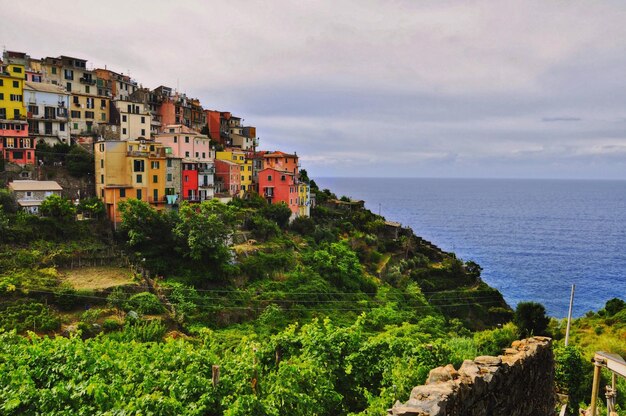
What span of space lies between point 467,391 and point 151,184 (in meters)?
45.5

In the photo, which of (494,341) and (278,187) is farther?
(278,187)

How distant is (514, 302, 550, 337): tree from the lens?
1668 inches

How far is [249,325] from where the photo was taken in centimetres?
3469

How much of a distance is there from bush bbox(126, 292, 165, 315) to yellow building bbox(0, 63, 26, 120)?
3341cm

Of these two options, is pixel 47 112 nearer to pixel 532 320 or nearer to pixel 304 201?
pixel 304 201

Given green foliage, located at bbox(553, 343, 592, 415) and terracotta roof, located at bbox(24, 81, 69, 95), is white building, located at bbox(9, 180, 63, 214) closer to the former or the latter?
terracotta roof, located at bbox(24, 81, 69, 95)

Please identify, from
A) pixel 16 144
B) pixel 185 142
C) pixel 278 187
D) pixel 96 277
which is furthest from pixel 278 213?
pixel 16 144

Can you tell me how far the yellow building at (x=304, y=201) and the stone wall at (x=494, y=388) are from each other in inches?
2055

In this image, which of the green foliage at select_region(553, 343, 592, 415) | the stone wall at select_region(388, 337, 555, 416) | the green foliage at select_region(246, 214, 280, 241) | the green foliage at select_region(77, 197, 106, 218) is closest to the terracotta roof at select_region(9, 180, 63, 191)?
the green foliage at select_region(77, 197, 106, 218)

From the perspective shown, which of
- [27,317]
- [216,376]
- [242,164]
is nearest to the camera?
[216,376]

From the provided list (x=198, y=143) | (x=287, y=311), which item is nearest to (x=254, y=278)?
(x=287, y=311)

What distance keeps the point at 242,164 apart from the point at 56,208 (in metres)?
28.8

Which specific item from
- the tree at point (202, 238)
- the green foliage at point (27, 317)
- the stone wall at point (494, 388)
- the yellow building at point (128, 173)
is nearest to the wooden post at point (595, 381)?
the stone wall at point (494, 388)

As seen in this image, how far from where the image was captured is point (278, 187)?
6238cm
